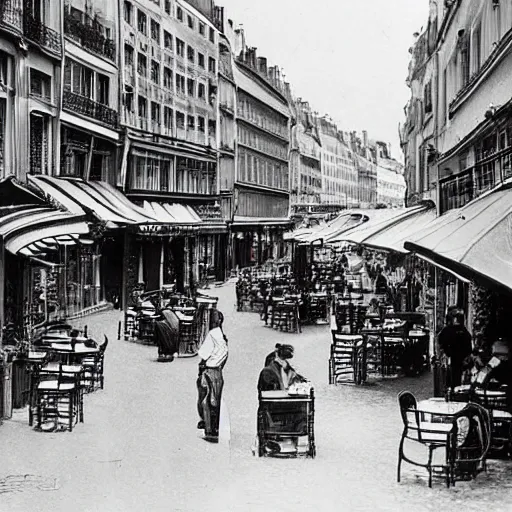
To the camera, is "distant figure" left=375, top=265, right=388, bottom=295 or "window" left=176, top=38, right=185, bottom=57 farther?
"distant figure" left=375, top=265, right=388, bottom=295

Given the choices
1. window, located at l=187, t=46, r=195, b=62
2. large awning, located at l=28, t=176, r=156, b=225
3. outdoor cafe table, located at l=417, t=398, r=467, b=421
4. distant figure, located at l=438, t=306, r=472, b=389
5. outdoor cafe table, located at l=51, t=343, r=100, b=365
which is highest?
window, located at l=187, t=46, r=195, b=62

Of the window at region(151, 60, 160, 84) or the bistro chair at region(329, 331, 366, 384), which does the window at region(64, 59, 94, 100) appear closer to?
the window at region(151, 60, 160, 84)

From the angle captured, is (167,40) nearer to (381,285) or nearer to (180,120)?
(180,120)

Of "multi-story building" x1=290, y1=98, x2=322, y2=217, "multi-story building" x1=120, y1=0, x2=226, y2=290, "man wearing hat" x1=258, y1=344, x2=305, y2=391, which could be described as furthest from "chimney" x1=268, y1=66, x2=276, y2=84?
Result: "man wearing hat" x1=258, y1=344, x2=305, y2=391

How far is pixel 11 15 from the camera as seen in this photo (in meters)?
10.8

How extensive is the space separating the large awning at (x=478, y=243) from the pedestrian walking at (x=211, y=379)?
171 centimetres

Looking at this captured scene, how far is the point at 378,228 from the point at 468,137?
78.6 inches

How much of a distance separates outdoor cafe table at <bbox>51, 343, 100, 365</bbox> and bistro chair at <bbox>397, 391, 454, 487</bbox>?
3.57 meters

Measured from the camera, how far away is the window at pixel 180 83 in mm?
9966

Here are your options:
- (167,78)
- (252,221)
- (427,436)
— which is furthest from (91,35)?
(427,436)

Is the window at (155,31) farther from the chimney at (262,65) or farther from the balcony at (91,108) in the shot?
the balcony at (91,108)

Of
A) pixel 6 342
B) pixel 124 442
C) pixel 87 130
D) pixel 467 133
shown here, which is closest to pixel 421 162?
pixel 467 133

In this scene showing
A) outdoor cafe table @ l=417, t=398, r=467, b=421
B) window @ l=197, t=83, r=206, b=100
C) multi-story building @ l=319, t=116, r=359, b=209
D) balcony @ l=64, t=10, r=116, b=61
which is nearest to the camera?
outdoor cafe table @ l=417, t=398, r=467, b=421

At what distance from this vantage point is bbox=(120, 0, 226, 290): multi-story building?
9.99 meters
